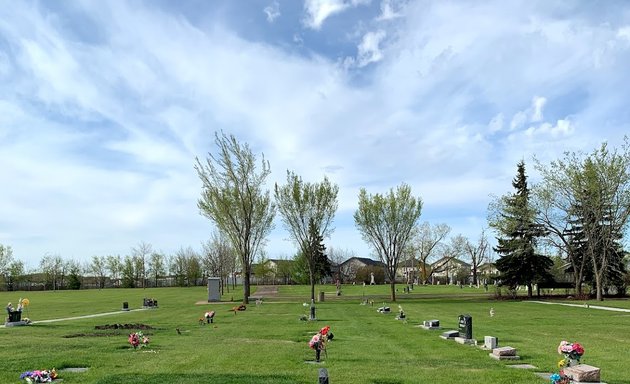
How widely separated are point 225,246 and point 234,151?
2592 cm

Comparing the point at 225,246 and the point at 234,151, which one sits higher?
the point at 234,151

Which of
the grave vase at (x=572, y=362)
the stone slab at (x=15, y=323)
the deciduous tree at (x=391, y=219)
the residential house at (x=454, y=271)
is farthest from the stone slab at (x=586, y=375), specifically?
the residential house at (x=454, y=271)

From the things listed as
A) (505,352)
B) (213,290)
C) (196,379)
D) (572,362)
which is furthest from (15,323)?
(213,290)

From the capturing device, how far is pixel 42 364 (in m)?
10.9

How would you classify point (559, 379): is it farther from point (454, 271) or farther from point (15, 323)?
point (454, 271)

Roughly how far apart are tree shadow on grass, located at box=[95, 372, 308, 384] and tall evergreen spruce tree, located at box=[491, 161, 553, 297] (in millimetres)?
38438

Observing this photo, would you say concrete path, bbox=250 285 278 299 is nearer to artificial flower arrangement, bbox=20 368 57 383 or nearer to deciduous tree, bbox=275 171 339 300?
deciduous tree, bbox=275 171 339 300

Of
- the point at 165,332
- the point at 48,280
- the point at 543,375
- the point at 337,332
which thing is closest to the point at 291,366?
the point at 543,375

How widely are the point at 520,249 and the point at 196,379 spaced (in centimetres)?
4103

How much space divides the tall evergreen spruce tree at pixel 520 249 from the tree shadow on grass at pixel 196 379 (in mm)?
38438

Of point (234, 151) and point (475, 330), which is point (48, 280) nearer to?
point (234, 151)

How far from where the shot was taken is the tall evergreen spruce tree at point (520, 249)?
146ft

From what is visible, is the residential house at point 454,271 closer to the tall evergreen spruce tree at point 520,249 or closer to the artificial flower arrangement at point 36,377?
the tall evergreen spruce tree at point 520,249

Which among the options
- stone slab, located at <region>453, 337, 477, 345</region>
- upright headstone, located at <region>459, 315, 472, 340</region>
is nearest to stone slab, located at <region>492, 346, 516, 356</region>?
stone slab, located at <region>453, 337, 477, 345</region>
